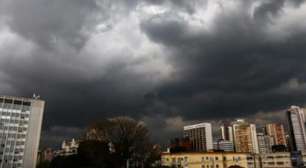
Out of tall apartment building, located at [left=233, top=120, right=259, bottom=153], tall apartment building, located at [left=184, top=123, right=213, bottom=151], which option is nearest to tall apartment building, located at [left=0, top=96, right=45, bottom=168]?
tall apartment building, located at [left=184, top=123, right=213, bottom=151]

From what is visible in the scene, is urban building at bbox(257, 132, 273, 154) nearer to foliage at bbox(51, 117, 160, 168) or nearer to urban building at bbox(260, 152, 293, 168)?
urban building at bbox(260, 152, 293, 168)

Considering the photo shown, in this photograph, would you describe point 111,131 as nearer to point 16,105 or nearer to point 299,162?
point 16,105

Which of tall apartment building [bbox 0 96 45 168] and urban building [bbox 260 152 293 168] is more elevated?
tall apartment building [bbox 0 96 45 168]

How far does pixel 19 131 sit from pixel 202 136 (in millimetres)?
103757

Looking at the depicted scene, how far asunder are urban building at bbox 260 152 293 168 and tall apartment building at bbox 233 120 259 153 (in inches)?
1583

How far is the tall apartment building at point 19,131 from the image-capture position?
333 ft

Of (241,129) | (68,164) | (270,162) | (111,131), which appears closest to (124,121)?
(111,131)

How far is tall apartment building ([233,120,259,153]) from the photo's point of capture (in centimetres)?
17388

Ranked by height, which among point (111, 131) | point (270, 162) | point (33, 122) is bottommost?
point (270, 162)

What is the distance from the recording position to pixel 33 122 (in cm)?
11006

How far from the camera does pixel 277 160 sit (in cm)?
12556

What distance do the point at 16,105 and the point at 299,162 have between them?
127939 millimetres

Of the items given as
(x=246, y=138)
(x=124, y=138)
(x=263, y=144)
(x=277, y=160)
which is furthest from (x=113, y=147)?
(x=263, y=144)

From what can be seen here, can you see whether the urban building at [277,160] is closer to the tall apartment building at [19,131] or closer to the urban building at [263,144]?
the urban building at [263,144]
